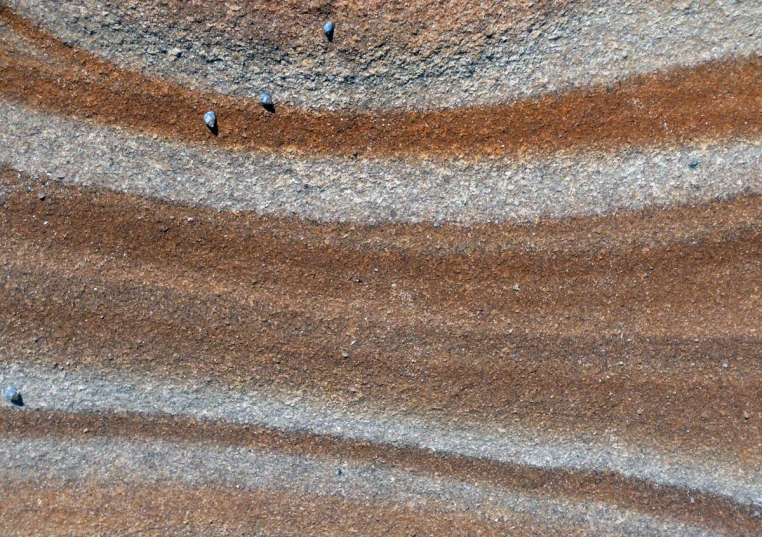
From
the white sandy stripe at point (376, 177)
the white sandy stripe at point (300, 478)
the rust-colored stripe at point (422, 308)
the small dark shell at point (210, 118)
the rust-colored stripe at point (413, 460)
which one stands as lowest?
the white sandy stripe at point (300, 478)

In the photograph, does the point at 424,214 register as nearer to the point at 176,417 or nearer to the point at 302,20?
the point at 302,20

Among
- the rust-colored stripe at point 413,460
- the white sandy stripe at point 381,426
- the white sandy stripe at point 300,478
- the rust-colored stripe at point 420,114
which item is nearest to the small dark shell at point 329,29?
the rust-colored stripe at point 420,114

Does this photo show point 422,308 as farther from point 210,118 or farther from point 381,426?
point 210,118

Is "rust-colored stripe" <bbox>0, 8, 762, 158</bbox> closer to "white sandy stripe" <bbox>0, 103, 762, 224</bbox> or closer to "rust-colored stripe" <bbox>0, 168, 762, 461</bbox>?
"white sandy stripe" <bbox>0, 103, 762, 224</bbox>

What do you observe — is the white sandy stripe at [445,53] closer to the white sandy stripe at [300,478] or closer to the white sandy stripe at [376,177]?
the white sandy stripe at [376,177]

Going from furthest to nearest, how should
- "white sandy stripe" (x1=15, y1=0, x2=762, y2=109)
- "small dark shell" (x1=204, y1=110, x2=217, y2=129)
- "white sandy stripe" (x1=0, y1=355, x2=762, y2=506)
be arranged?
"white sandy stripe" (x1=0, y1=355, x2=762, y2=506), "small dark shell" (x1=204, y1=110, x2=217, y2=129), "white sandy stripe" (x1=15, y1=0, x2=762, y2=109)

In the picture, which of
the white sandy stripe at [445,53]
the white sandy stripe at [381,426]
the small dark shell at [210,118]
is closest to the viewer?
the white sandy stripe at [445,53]

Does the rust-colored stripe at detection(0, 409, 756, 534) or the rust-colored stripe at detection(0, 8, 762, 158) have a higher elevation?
the rust-colored stripe at detection(0, 8, 762, 158)

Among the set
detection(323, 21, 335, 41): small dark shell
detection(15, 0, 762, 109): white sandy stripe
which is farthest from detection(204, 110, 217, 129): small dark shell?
detection(323, 21, 335, 41): small dark shell
